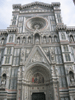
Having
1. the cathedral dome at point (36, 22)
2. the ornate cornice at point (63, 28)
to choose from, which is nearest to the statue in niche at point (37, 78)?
the ornate cornice at point (63, 28)

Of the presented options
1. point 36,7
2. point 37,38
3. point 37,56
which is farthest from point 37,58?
point 36,7

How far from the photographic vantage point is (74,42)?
17.6 meters

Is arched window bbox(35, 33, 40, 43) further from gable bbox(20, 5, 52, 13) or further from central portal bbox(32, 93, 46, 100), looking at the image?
central portal bbox(32, 93, 46, 100)

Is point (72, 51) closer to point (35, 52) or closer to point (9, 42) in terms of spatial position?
point (35, 52)

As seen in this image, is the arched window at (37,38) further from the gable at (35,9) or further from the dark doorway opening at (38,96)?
the dark doorway opening at (38,96)

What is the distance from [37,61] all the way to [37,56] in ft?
3.48

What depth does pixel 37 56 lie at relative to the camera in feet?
52.0

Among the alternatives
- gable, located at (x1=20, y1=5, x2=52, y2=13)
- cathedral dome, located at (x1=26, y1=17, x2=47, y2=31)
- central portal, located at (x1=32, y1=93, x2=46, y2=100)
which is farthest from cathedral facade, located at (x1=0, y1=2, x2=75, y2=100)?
gable, located at (x1=20, y1=5, x2=52, y2=13)

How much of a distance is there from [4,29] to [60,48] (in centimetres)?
1252

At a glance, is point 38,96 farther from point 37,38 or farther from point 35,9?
point 35,9

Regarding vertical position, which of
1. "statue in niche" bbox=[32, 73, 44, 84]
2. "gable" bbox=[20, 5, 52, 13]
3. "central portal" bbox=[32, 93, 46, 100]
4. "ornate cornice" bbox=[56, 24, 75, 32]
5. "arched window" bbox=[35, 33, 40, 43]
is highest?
"gable" bbox=[20, 5, 52, 13]

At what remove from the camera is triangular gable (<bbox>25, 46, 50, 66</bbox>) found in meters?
15.2

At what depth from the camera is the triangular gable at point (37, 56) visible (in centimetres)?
1523

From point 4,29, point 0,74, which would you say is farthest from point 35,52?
point 4,29
